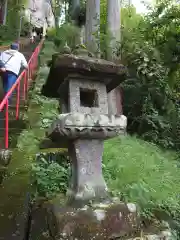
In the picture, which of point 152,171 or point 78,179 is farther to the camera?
point 152,171

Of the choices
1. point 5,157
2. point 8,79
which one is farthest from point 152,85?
point 5,157

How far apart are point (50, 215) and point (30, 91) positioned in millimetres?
6757

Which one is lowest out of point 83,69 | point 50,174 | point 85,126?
point 50,174

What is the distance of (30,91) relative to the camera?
30.3ft

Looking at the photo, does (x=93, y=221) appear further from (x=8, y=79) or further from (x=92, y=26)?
(x=92, y=26)

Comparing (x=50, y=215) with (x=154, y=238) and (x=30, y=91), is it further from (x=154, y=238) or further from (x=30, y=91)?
(x=30, y=91)

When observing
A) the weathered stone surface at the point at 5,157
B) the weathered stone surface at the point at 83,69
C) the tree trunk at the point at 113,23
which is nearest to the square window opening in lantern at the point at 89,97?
the weathered stone surface at the point at 83,69

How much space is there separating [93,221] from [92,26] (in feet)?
26.1

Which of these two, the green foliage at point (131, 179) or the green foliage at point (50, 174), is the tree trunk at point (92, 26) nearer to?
the green foliage at point (131, 179)

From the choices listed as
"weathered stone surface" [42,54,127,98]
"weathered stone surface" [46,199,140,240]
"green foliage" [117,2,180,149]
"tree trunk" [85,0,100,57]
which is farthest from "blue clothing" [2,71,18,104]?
"weathered stone surface" [46,199,140,240]

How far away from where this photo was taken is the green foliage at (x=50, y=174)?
143 inches

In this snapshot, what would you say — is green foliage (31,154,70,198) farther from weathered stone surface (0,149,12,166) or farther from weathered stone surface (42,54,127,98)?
weathered stone surface (42,54,127,98)

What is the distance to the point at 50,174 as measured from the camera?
3.90 m

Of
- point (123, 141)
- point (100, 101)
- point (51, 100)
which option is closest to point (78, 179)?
point (100, 101)
